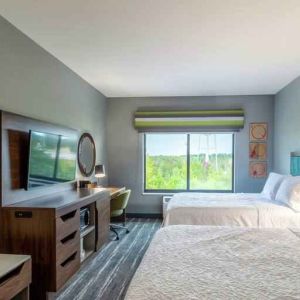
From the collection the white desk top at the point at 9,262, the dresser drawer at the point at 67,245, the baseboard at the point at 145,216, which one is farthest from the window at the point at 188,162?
the white desk top at the point at 9,262

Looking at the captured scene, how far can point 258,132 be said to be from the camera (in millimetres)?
5719

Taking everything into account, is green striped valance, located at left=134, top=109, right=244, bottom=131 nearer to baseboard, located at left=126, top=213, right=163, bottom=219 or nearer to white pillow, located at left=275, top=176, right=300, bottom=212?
baseboard, located at left=126, top=213, right=163, bottom=219

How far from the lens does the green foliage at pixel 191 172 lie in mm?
5906

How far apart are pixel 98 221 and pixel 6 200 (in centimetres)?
145

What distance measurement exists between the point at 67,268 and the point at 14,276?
36.6 inches

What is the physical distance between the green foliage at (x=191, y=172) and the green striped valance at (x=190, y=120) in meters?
0.61

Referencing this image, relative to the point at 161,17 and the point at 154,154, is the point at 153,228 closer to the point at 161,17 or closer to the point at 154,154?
the point at 154,154

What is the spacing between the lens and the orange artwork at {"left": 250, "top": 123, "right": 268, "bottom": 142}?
5.71 metres

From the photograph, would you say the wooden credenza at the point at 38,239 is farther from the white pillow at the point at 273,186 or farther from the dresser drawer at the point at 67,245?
the white pillow at the point at 273,186

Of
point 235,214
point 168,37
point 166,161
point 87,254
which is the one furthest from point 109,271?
point 166,161

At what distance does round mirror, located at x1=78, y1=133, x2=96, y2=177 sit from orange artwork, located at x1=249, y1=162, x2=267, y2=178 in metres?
3.03

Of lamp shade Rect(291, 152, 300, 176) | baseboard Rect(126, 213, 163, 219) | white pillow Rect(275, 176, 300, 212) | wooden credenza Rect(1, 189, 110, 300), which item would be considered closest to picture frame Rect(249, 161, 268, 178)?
lamp shade Rect(291, 152, 300, 176)

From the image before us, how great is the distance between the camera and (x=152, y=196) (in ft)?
19.7

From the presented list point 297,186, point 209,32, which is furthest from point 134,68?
point 297,186
